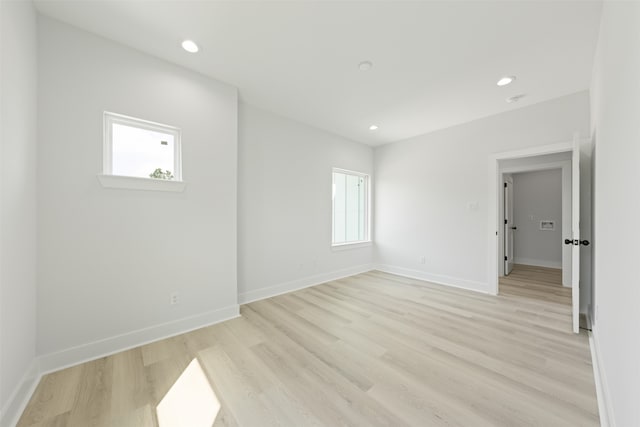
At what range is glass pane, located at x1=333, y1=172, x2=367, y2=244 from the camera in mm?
4629

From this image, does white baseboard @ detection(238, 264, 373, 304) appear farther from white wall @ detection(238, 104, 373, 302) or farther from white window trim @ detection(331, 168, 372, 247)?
white window trim @ detection(331, 168, 372, 247)

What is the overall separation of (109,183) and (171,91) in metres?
1.09

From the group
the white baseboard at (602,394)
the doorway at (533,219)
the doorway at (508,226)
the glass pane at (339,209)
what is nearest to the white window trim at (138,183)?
the glass pane at (339,209)

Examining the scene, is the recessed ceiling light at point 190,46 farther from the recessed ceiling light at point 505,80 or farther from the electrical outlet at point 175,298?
the recessed ceiling light at point 505,80

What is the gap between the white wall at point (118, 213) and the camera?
6.00 feet

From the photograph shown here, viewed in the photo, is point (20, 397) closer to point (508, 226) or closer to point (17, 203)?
Answer: point (17, 203)

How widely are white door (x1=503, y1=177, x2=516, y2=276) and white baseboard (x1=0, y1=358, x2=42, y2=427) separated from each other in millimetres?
6587

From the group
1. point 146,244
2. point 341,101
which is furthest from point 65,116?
point 341,101

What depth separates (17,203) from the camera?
1489 millimetres

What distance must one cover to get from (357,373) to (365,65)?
2.81 m

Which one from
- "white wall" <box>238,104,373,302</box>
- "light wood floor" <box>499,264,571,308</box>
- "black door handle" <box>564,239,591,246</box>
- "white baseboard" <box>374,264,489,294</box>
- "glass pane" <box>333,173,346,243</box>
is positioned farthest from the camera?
"glass pane" <box>333,173,346,243</box>


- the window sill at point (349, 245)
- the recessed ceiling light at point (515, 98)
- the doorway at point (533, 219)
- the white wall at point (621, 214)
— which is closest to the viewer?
the white wall at point (621, 214)

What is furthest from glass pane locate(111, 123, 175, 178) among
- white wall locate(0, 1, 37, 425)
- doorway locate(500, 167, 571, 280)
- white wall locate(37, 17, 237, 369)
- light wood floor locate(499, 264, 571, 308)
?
doorway locate(500, 167, 571, 280)

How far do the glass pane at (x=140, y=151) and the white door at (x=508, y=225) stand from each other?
20.1 ft
